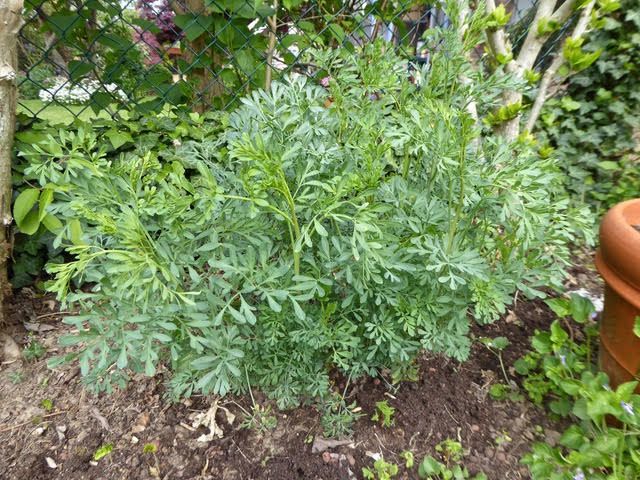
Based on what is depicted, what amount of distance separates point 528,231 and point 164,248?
1121mm

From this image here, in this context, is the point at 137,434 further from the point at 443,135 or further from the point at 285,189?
the point at 443,135

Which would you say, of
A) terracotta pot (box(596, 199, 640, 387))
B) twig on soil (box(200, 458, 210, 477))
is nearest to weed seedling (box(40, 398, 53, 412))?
twig on soil (box(200, 458, 210, 477))

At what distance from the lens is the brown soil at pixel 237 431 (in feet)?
5.52

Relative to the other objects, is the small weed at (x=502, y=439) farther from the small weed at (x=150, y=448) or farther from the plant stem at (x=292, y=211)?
the small weed at (x=150, y=448)

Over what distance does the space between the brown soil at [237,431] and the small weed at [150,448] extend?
0.02m

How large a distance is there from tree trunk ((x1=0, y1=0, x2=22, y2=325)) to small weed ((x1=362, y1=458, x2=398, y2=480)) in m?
1.76

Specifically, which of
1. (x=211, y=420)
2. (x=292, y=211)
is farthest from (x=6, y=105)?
(x=211, y=420)

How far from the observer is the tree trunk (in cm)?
175

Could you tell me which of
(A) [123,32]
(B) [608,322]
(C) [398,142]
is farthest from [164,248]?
(A) [123,32]

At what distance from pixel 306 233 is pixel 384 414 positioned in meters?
1.00

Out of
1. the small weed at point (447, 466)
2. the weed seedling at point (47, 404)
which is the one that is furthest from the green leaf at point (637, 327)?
the weed seedling at point (47, 404)

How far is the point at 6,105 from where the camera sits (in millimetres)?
1860

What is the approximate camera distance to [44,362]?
2100 millimetres

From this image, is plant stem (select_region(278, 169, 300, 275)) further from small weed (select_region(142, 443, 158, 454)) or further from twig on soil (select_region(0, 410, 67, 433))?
twig on soil (select_region(0, 410, 67, 433))
